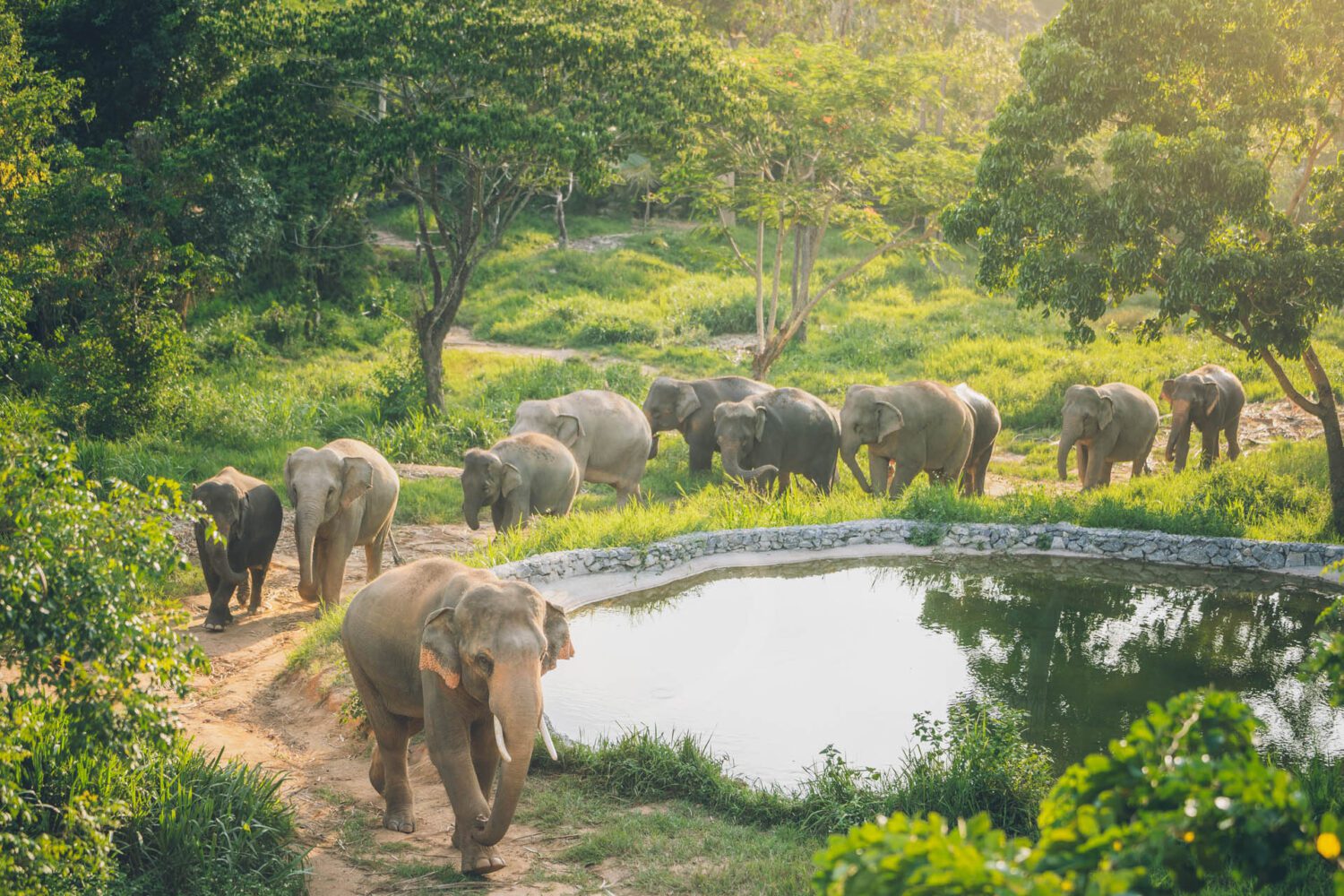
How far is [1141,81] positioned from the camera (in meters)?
13.4

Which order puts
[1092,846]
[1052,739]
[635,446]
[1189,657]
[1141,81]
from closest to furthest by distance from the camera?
[1092,846] → [1052,739] → [1189,657] → [1141,81] → [635,446]

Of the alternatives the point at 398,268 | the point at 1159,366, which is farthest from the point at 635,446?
the point at 398,268

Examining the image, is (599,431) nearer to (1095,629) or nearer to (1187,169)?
(1095,629)

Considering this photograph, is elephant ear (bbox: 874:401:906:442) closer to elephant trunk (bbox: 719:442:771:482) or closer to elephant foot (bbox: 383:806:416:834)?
elephant trunk (bbox: 719:442:771:482)

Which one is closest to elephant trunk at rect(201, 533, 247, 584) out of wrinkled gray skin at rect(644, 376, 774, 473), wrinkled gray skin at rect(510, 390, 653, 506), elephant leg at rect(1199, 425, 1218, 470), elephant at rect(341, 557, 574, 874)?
elephant at rect(341, 557, 574, 874)

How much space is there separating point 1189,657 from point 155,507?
7.76 m

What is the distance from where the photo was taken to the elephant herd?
6027 mm

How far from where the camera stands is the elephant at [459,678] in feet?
19.0

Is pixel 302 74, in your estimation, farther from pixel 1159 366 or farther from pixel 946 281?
pixel 946 281

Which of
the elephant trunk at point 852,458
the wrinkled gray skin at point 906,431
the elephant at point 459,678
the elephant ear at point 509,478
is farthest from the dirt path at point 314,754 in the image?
the wrinkled gray skin at point 906,431

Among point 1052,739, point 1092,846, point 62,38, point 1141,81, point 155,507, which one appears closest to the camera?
point 1092,846

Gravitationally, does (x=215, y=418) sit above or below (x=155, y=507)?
below

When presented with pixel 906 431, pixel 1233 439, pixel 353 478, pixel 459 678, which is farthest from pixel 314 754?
pixel 1233 439

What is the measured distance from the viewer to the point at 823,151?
2159 cm
